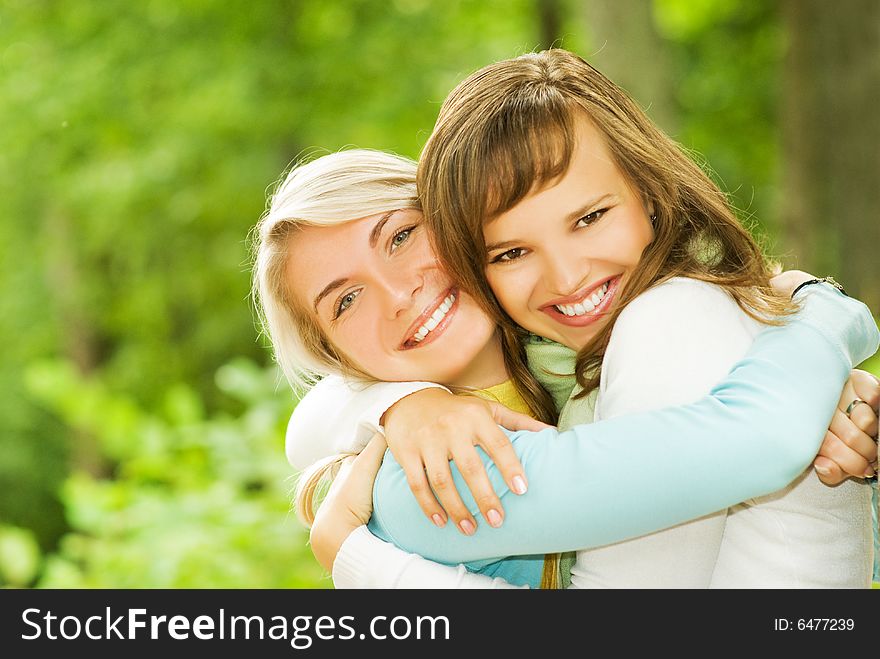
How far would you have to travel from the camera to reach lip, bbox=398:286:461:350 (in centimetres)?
178

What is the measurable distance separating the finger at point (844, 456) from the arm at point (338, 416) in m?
0.64

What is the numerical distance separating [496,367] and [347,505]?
46 centimetres

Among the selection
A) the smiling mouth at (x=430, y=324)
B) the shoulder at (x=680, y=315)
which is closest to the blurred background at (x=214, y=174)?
the smiling mouth at (x=430, y=324)

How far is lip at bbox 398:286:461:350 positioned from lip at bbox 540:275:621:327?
17 cm

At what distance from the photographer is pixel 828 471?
5.02ft

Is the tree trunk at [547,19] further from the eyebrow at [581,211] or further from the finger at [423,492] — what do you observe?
the finger at [423,492]

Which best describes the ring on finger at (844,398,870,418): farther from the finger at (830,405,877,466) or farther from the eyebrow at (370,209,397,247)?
the eyebrow at (370,209,397,247)

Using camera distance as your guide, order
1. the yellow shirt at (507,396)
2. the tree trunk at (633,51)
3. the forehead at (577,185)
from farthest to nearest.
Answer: the tree trunk at (633,51)
the yellow shirt at (507,396)
the forehead at (577,185)

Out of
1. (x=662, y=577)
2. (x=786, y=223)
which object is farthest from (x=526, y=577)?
(x=786, y=223)

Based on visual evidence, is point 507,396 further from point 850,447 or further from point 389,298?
point 850,447

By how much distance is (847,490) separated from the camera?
162cm

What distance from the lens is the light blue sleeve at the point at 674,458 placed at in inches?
52.4

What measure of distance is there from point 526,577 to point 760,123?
832cm

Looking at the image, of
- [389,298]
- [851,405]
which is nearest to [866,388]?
[851,405]
